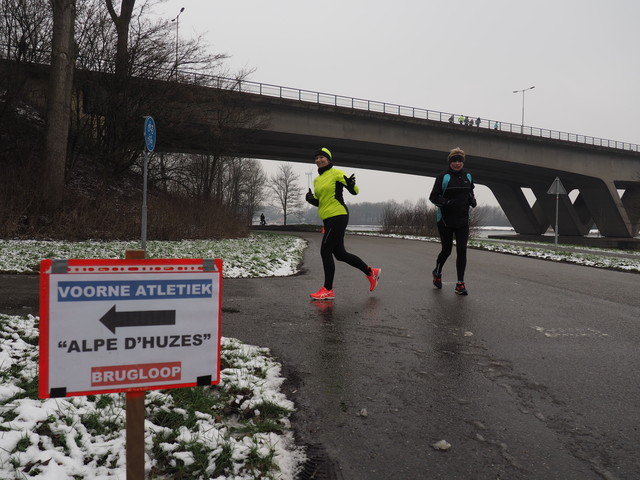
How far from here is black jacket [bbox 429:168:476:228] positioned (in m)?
6.55

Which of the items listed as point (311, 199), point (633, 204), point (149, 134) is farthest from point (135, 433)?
point (633, 204)

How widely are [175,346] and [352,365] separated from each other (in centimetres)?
196

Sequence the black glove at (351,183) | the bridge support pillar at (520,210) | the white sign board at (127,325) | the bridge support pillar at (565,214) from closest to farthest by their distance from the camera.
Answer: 1. the white sign board at (127,325)
2. the black glove at (351,183)
3. the bridge support pillar at (565,214)
4. the bridge support pillar at (520,210)

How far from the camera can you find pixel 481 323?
4.88 metres

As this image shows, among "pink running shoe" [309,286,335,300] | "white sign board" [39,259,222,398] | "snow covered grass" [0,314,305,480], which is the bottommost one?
"snow covered grass" [0,314,305,480]

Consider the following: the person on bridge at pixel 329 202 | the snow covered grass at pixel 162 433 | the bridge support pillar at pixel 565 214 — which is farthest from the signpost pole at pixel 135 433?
the bridge support pillar at pixel 565 214

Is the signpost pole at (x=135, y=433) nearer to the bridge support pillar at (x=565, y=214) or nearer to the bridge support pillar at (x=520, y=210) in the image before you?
the bridge support pillar at (x=565, y=214)

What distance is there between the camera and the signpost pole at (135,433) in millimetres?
1664

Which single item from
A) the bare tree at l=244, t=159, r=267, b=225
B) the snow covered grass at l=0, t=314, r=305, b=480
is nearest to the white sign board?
the snow covered grass at l=0, t=314, r=305, b=480

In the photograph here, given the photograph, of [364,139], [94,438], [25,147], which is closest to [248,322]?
[94,438]

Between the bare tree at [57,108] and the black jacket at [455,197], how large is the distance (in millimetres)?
12876

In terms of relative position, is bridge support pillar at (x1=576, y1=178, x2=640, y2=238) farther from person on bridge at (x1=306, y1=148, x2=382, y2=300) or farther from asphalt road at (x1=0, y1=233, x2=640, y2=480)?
person on bridge at (x1=306, y1=148, x2=382, y2=300)

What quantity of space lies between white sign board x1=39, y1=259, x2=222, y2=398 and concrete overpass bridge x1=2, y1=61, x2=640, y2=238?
19.4 m

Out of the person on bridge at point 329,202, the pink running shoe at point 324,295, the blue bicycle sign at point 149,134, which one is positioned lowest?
the pink running shoe at point 324,295
